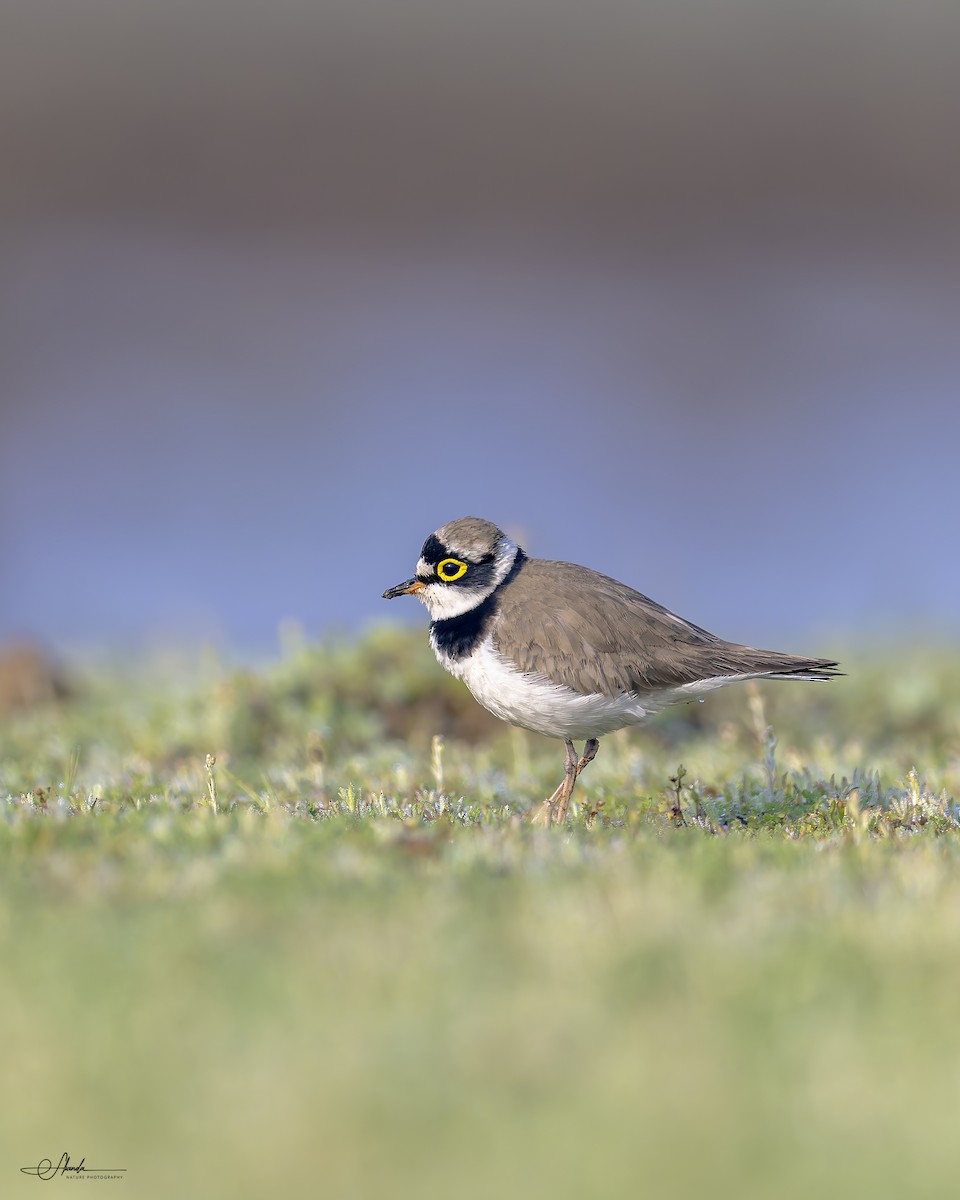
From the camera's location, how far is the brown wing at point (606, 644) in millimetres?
8555

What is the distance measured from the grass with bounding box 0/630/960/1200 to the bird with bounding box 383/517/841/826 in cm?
73

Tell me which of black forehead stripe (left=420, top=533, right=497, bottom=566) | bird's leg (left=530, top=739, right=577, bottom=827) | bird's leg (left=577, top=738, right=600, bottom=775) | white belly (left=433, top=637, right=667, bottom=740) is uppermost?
black forehead stripe (left=420, top=533, right=497, bottom=566)

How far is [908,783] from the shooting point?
9562 mm

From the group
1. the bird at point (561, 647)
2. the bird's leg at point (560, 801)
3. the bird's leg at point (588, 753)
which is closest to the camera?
the bird's leg at point (560, 801)

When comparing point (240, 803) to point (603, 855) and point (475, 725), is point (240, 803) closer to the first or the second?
point (603, 855)

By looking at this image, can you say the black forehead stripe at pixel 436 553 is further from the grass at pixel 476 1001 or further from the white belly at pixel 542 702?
the grass at pixel 476 1001

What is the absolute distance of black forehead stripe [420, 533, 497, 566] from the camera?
359 inches

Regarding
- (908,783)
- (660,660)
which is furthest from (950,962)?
(908,783)

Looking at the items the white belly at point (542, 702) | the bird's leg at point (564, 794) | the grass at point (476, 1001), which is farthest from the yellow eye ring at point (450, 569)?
the grass at point (476, 1001)

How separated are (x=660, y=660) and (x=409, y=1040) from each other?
466 cm

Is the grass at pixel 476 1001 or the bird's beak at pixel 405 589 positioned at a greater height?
the bird's beak at pixel 405 589
